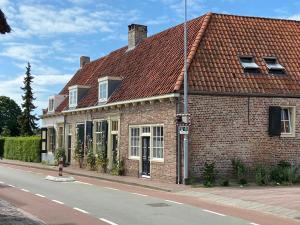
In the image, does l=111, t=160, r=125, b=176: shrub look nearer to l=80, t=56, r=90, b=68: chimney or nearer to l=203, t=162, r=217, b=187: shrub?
l=203, t=162, r=217, b=187: shrub

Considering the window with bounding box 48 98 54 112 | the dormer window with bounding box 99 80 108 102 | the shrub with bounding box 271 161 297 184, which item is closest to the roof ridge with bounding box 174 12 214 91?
the shrub with bounding box 271 161 297 184

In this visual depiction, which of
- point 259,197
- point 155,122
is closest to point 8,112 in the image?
point 155,122

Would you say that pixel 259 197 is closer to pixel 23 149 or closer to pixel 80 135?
pixel 80 135

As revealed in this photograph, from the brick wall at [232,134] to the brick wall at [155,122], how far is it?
96 centimetres

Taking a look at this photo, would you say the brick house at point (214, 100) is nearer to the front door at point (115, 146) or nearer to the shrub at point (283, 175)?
the front door at point (115, 146)

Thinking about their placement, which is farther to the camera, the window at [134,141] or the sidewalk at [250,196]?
the window at [134,141]

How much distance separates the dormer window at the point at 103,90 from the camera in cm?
3020

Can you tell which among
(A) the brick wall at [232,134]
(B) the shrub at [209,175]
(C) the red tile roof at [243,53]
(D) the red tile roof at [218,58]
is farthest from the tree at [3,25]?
(B) the shrub at [209,175]

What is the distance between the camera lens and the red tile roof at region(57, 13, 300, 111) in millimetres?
23094

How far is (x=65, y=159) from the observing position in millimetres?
37281

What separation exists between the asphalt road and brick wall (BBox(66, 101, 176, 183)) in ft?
12.0

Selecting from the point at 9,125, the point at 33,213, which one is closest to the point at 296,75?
the point at 33,213

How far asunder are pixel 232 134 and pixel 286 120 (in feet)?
9.90

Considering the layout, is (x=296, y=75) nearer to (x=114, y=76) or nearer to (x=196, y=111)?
(x=196, y=111)
